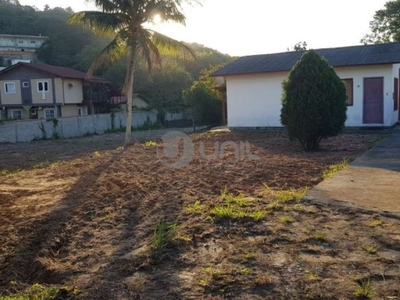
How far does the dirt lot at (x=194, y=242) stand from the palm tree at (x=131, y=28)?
484 inches

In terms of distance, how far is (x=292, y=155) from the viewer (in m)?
11.8

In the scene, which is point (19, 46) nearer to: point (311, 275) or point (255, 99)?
point (255, 99)

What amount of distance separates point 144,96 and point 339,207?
43833 mm

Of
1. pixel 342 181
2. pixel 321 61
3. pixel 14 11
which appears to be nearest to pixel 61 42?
pixel 14 11

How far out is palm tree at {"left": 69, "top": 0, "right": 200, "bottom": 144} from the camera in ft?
62.5

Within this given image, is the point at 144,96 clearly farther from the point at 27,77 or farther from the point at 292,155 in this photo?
the point at 292,155

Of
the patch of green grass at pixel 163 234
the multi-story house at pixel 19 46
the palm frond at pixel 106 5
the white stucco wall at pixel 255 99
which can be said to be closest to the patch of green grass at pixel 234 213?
the patch of green grass at pixel 163 234

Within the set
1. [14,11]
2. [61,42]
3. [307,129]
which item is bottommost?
[307,129]

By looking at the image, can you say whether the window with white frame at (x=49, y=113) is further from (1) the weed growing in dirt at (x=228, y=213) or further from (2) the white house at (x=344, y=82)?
(1) the weed growing in dirt at (x=228, y=213)

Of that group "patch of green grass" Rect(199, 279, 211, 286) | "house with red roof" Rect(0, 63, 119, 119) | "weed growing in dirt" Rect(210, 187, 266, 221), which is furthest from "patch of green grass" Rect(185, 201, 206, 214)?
"house with red roof" Rect(0, 63, 119, 119)

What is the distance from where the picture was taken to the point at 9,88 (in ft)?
137

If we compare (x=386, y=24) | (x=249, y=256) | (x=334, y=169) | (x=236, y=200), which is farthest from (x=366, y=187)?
(x=386, y=24)

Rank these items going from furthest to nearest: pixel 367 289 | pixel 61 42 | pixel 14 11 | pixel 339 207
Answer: pixel 14 11 < pixel 61 42 < pixel 339 207 < pixel 367 289

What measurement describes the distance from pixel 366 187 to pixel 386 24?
3809 centimetres
